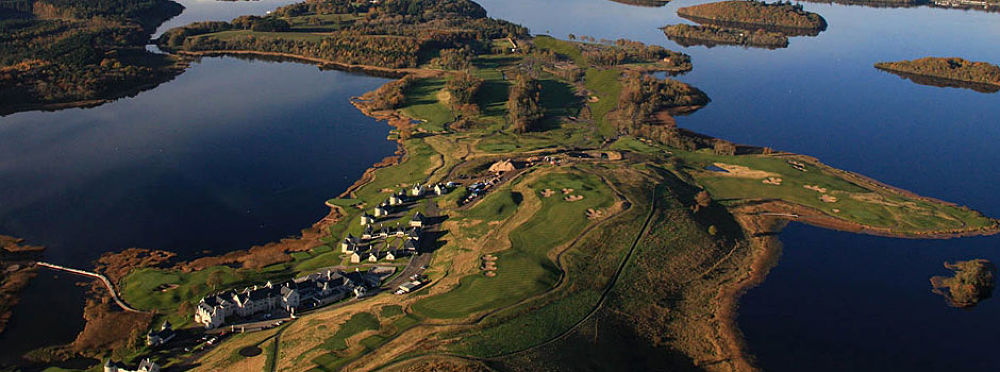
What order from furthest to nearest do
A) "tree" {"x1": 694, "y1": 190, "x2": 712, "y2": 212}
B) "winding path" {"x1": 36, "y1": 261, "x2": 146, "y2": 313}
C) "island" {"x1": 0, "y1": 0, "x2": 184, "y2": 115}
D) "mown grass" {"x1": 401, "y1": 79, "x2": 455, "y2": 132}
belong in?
"island" {"x1": 0, "y1": 0, "x2": 184, "y2": 115}
"mown grass" {"x1": 401, "y1": 79, "x2": 455, "y2": 132}
"tree" {"x1": 694, "y1": 190, "x2": 712, "y2": 212}
"winding path" {"x1": 36, "y1": 261, "x2": 146, "y2": 313}

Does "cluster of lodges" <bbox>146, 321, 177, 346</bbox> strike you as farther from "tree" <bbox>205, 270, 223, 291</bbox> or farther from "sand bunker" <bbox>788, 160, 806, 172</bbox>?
"sand bunker" <bbox>788, 160, 806, 172</bbox>

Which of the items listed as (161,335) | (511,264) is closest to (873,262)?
(511,264)

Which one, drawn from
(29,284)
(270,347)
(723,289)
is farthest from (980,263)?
(29,284)

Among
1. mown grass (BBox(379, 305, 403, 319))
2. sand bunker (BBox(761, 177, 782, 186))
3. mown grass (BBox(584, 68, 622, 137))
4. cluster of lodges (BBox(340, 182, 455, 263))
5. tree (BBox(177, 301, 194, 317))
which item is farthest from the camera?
mown grass (BBox(584, 68, 622, 137))

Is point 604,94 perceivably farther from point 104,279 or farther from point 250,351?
point 250,351

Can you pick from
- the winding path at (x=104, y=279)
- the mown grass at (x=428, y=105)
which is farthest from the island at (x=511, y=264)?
the mown grass at (x=428, y=105)

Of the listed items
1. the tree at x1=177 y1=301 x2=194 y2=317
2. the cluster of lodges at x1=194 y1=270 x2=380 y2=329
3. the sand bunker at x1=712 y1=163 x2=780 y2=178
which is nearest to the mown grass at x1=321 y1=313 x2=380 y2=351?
the cluster of lodges at x1=194 y1=270 x2=380 y2=329

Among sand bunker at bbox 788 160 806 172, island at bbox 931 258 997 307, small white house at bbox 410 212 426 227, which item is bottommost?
island at bbox 931 258 997 307

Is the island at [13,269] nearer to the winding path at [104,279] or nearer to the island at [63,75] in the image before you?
the winding path at [104,279]
